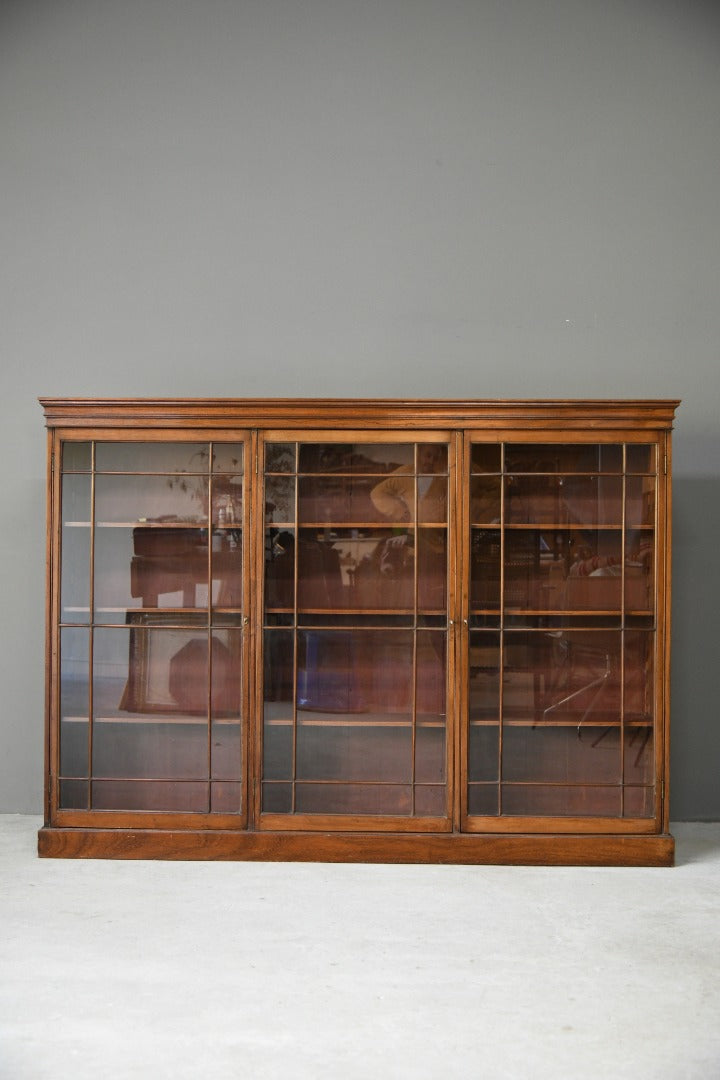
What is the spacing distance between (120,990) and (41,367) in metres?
2.70

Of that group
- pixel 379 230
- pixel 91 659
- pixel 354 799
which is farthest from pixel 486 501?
pixel 91 659

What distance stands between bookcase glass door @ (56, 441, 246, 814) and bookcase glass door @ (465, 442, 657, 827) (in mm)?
983

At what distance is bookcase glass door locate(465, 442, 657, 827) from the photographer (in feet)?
11.0

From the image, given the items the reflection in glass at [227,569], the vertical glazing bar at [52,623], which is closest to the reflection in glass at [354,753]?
the reflection in glass at [227,569]

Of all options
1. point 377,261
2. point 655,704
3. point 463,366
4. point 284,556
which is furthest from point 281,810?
point 377,261

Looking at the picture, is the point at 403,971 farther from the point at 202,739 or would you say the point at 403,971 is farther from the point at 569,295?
the point at 569,295

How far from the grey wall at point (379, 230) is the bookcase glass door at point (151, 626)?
610 millimetres

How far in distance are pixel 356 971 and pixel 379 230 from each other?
3.04 metres

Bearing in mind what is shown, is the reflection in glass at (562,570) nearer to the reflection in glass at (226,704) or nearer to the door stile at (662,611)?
the door stile at (662,611)

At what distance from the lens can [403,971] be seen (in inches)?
96.7

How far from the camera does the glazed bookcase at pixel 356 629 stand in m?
3.33

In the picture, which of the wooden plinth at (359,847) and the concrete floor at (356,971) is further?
the wooden plinth at (359,847)

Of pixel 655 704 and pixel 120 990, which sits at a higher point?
pixel 655 704

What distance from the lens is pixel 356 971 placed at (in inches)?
96.6
